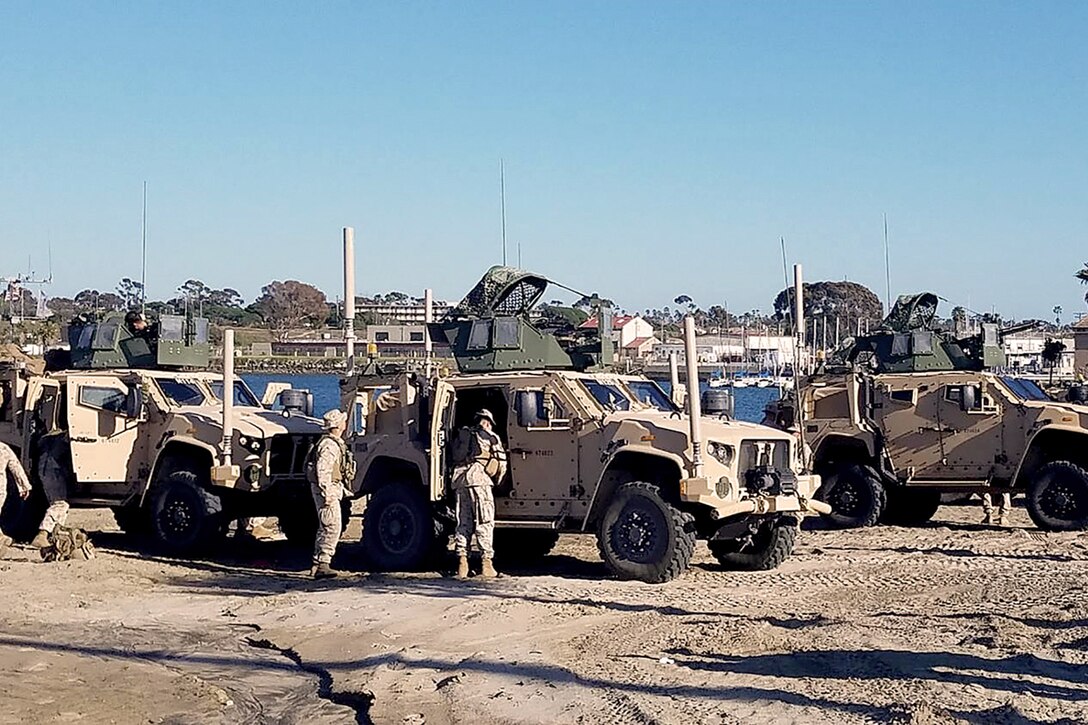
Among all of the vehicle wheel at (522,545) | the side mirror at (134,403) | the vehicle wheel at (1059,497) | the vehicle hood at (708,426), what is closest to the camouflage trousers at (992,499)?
the vehicle wheel at (1059,497)

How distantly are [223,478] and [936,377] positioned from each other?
8547mm

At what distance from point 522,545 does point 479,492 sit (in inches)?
76.3

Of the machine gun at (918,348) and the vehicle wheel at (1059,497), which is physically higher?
the machine gun at (918,348)

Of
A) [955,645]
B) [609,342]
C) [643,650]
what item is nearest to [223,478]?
[609,342]

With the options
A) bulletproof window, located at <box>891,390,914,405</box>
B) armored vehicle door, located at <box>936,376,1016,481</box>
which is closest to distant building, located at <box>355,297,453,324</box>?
bulletproof window, located at <box>891,390,914,405</box>

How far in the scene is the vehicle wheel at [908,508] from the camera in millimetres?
18656

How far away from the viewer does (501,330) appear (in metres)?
14.7

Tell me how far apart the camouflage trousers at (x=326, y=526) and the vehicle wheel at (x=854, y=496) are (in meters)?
6.60

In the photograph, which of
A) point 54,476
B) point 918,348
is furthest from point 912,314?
point 54,476

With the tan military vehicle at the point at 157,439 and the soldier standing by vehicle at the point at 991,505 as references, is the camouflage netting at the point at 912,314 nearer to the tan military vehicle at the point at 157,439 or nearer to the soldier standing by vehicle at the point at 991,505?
the soldier standing by vehicle at the point at 991,505

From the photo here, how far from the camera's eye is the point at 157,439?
16203 mm

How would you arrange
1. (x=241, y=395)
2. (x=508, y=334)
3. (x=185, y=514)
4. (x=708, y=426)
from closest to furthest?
(x=708, y=426)
(x=508, y=334)
(x=185, y=514)
(x=241, y=395)

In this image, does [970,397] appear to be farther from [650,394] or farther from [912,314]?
[650,394]

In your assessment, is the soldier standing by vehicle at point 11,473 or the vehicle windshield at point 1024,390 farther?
the vehicle windshield at point 1024,390
